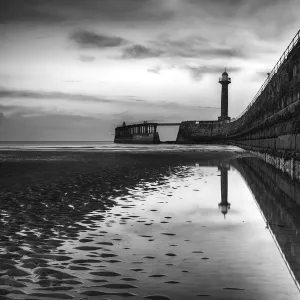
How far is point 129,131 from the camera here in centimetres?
18112

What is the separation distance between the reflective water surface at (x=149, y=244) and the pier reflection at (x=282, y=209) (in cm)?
2

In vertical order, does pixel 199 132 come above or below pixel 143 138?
above

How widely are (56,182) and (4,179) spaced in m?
2.63

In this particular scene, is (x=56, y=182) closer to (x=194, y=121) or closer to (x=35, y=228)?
(x=35, y=228)

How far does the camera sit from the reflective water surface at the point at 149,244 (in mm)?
4168

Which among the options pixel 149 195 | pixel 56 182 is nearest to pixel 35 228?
pixel 149 195

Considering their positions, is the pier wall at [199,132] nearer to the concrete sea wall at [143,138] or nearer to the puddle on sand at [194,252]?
the concrete sea wall at [143,138]

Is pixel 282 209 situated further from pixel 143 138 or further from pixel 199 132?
pixel 143 138

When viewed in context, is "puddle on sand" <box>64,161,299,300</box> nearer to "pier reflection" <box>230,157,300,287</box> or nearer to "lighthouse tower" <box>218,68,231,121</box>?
"pier reflection" <box>230,157,300,287</box>

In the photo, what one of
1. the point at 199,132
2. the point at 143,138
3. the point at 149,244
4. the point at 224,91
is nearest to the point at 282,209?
the point at 149,244

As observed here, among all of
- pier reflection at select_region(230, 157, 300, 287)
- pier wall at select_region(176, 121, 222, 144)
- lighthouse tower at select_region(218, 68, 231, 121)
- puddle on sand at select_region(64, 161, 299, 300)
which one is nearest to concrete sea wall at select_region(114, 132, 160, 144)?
pier wall at select_region(176, 121, 222, 144)

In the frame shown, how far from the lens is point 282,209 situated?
942 centimetres

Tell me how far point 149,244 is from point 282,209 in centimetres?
438

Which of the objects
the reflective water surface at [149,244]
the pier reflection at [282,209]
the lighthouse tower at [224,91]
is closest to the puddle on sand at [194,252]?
the reflective water surface at [149,244]
